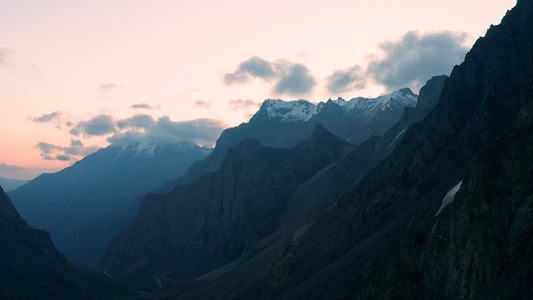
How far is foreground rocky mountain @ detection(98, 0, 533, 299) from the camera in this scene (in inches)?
1516

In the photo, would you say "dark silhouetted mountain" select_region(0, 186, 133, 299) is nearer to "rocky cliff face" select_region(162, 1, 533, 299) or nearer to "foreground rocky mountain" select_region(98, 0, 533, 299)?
"foreground rocky mountain" select_region(98, 0, 533, 299)

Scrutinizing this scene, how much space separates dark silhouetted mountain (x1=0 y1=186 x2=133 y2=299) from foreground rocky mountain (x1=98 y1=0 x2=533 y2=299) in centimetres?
3062

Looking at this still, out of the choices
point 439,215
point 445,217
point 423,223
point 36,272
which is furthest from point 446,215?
point 36,272

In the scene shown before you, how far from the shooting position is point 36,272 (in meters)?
144

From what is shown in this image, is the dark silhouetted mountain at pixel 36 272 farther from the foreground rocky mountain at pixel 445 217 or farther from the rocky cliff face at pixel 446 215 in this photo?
the rocky cliff face at pixel 446 215

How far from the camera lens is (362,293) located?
54812 mm

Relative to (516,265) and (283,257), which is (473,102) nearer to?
(283,257)

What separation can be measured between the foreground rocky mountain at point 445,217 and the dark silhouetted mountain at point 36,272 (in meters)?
30.6

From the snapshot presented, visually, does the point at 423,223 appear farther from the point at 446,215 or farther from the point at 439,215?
the point at 446,215

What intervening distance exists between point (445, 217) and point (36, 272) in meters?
140

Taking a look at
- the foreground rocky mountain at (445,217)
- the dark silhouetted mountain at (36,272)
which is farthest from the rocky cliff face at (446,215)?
the dark silhouetted mountain at (36,272)

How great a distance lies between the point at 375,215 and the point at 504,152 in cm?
5312

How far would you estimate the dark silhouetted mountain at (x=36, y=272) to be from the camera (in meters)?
129

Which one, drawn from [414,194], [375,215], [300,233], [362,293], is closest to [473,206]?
[362,293]
